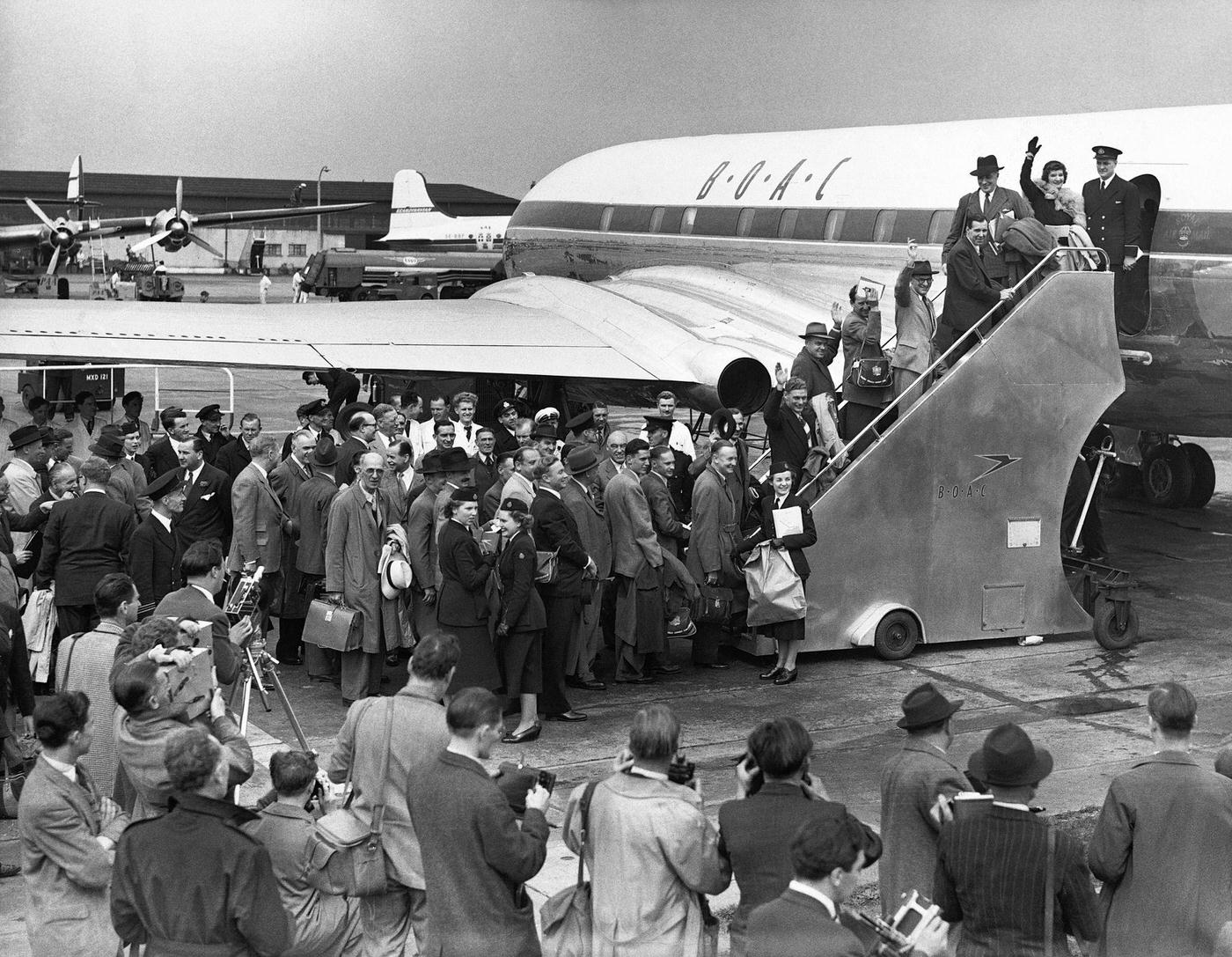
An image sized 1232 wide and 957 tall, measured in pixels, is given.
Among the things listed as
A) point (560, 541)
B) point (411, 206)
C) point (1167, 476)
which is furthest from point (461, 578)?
point (411, 206)

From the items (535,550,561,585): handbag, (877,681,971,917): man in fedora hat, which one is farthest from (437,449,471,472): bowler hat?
(877,681,971,917): man in fedora hat

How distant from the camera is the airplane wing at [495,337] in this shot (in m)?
17.0

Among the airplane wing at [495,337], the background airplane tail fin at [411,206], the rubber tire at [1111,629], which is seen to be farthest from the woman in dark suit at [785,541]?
the background airplane tail fin at [411,206]

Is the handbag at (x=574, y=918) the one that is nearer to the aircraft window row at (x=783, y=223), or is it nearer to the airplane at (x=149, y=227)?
the aircraft window row at (x=783, y=223)

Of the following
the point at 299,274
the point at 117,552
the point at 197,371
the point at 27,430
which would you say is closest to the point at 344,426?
the point at 27,430

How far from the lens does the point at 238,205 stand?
106m

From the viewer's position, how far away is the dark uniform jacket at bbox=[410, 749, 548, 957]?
5371 millimetres

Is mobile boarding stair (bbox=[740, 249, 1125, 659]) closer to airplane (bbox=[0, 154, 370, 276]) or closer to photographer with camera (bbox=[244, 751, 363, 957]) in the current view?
photographer with camera (bbox=[244, 751, 363, 957])

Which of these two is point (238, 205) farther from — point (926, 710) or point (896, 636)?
point (926, 710)

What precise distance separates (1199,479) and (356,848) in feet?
52.2

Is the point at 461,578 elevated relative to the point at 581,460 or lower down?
lower down

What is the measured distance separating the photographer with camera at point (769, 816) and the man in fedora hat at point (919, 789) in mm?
522

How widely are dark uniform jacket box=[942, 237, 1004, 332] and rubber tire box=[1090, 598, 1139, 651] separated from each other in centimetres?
273

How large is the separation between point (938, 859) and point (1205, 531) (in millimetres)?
14165
